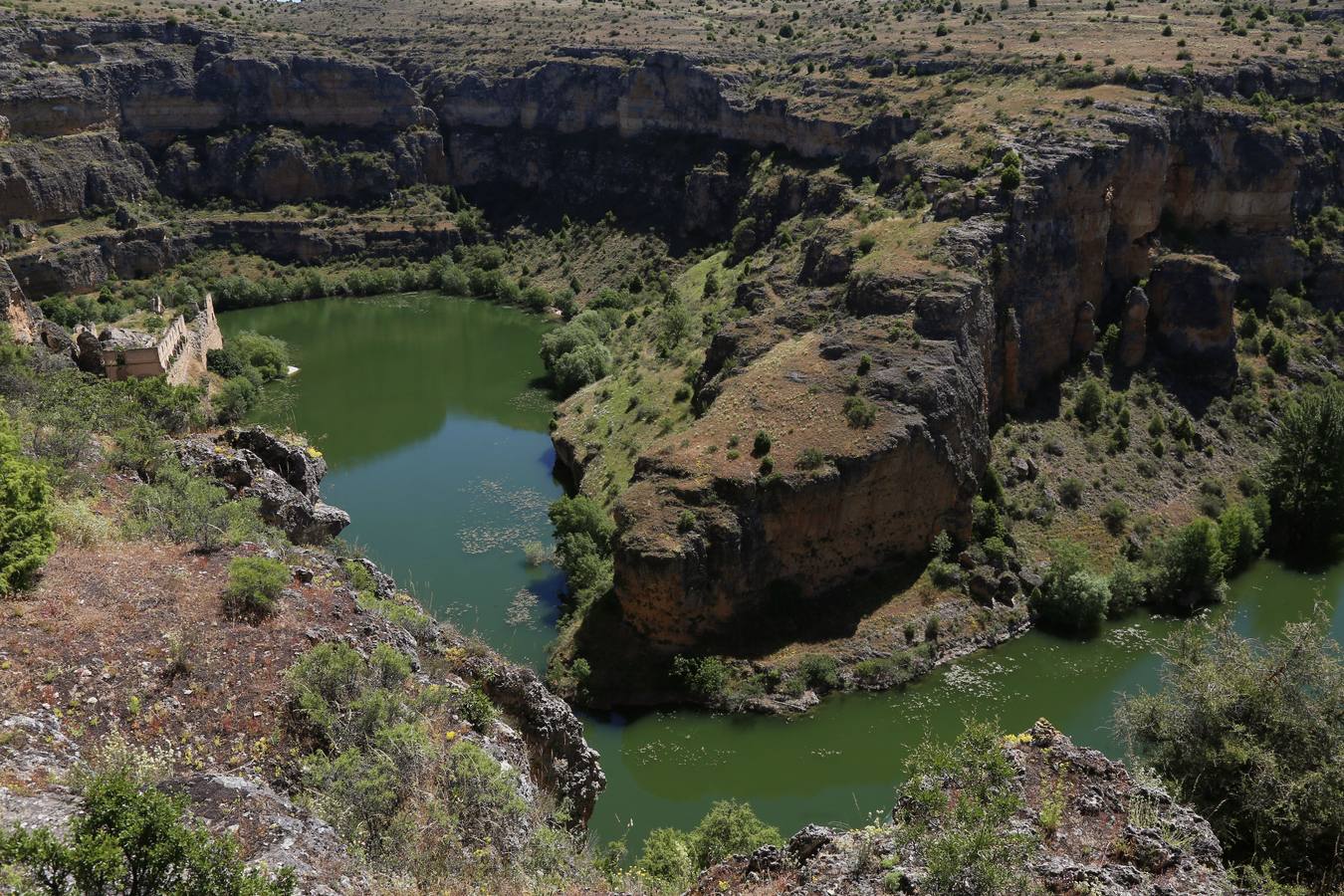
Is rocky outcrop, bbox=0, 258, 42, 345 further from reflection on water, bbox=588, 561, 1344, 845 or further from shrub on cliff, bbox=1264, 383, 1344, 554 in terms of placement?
shrub on cliff, bbox=1264, 383, 1344, 554

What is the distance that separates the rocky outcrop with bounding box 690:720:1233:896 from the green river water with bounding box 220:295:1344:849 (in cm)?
1399

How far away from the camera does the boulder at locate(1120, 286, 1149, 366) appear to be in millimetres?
54406

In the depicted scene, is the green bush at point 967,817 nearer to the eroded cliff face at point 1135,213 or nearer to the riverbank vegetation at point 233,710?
the riverbank vegetation at point 233,710

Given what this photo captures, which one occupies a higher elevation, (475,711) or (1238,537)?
(475,711)

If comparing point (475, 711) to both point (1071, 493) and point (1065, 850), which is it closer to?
point (1065, 850)

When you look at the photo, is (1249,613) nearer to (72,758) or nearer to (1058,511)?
(1058,511)

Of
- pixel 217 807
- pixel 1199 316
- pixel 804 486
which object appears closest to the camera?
pixel 217 807

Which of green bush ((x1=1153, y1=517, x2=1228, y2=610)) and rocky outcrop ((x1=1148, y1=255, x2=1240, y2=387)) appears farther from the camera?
rocky outcrop ((x1=1148, y1=255, x2=1240, y2=387))

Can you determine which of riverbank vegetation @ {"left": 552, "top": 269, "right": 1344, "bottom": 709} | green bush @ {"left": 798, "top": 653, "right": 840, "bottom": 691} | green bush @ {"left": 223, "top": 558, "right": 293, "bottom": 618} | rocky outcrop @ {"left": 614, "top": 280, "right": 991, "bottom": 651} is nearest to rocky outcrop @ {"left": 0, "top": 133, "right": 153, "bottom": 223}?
riverbank vegetation @ {"left": 552, "top": 269, "right": 1344, "bottom": 709}

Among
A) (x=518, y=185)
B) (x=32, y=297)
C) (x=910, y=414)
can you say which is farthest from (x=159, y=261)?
(x=910, y=414)

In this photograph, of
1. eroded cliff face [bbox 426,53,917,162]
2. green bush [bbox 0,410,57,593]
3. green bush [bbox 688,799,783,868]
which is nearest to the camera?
green bush [bbox 0,410,57,593]

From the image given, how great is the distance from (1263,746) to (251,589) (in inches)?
759

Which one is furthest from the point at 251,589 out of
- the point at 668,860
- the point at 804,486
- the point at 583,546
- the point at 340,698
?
the point at 804,486

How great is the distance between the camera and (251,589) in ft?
57.2
